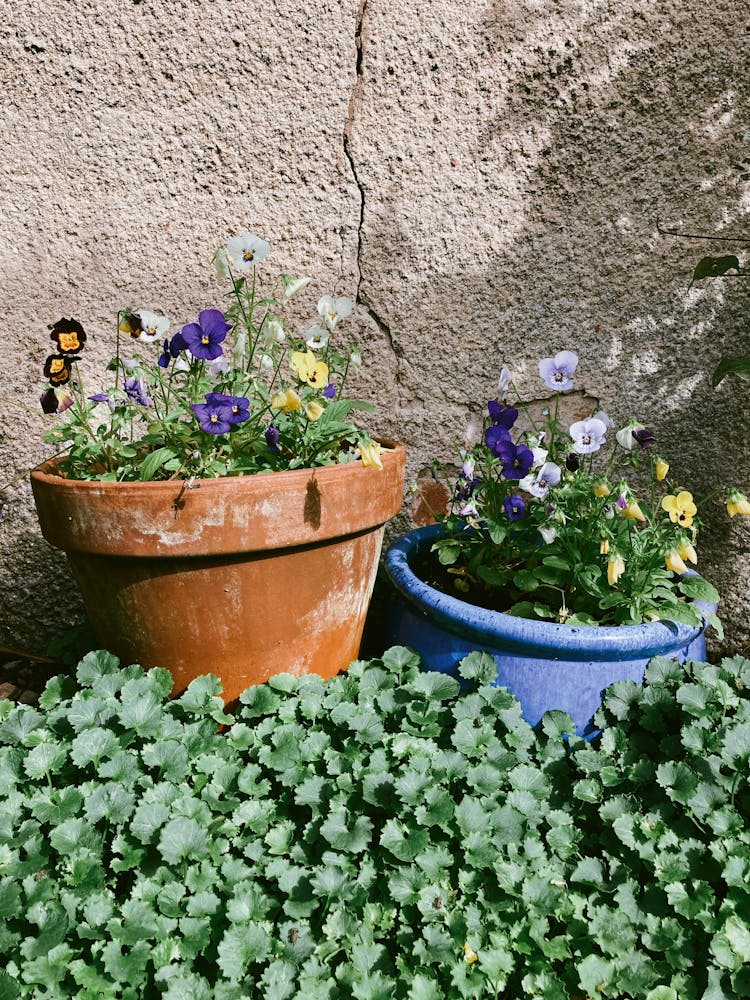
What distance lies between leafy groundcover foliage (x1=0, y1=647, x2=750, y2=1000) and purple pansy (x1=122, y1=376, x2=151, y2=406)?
23.4 inches

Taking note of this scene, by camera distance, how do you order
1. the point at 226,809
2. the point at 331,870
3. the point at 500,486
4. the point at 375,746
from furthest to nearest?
the point at 500,486 < the point at 375,746 < the point at 226,809 < the point at 331,870

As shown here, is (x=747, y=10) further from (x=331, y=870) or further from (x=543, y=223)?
(x=331, y=870)

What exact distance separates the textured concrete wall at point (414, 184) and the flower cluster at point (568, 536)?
1.41 feet

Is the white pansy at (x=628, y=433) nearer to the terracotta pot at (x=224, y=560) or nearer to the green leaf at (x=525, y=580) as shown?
the green leaf at (x=525, y=580)

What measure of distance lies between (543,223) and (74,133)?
1307 mm

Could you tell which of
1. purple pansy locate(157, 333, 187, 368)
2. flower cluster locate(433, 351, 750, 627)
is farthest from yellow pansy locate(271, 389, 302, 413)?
flower cluster locate(433, 351, 750, 627)

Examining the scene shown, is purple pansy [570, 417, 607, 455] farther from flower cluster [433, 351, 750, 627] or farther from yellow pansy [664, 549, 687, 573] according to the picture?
yellow pansy [664, 549, 687, 573]

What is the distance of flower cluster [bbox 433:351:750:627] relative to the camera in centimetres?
154

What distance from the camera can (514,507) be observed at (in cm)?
163

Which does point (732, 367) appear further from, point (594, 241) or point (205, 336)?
point (205, 336)

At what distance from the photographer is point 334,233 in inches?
77.4

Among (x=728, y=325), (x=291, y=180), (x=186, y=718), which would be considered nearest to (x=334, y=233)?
(x=291, y=180)

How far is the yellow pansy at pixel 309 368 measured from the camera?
4.82ft

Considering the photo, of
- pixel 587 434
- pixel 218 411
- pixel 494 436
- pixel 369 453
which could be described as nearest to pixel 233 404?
pixel 218 411
